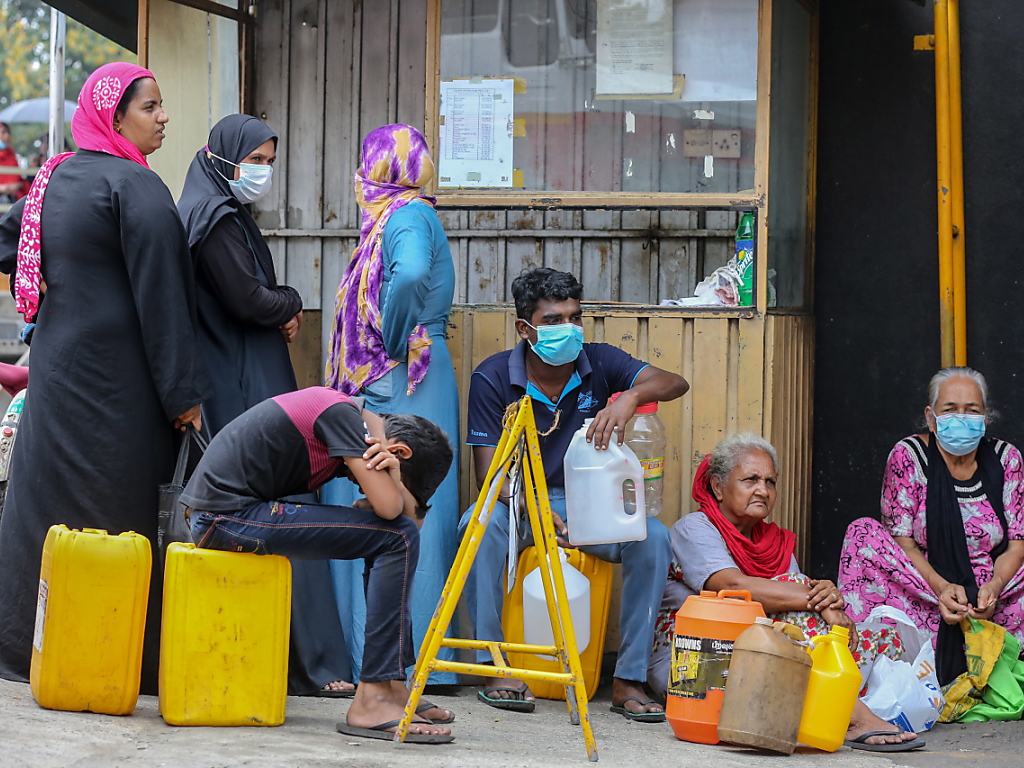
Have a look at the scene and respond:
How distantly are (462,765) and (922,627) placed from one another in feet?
7.44

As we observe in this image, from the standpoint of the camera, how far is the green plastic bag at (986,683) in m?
4.49

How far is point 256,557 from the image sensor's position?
349 cm

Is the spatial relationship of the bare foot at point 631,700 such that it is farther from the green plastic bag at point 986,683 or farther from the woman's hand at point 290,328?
the woman's hand at point 290,328

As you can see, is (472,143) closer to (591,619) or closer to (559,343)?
(559,343)

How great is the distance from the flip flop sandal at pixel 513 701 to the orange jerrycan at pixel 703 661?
54 centimetres

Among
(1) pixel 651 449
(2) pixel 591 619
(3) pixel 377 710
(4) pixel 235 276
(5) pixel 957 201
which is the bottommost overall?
(3) pixel 377 710

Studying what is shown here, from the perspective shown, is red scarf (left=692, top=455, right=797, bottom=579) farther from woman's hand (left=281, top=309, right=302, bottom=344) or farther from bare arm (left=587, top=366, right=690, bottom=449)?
woman's hand (left=281, top=309, right=302, bottom=344)

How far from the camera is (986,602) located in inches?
180

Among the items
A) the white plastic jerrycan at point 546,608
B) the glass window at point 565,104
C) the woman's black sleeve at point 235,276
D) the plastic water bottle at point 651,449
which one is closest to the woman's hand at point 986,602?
the plastic water bottle at point 651,449

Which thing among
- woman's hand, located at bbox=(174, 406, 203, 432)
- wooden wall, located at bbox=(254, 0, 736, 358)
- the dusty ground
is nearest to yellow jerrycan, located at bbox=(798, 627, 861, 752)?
the dusty ground

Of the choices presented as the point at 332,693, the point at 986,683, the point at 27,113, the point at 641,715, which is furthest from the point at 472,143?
the point at 27,113

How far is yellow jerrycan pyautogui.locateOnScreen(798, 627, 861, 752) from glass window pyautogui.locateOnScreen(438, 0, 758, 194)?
1.97 meters

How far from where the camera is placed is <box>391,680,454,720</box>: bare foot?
3588 millimetres

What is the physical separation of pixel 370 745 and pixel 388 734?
0.41ft
